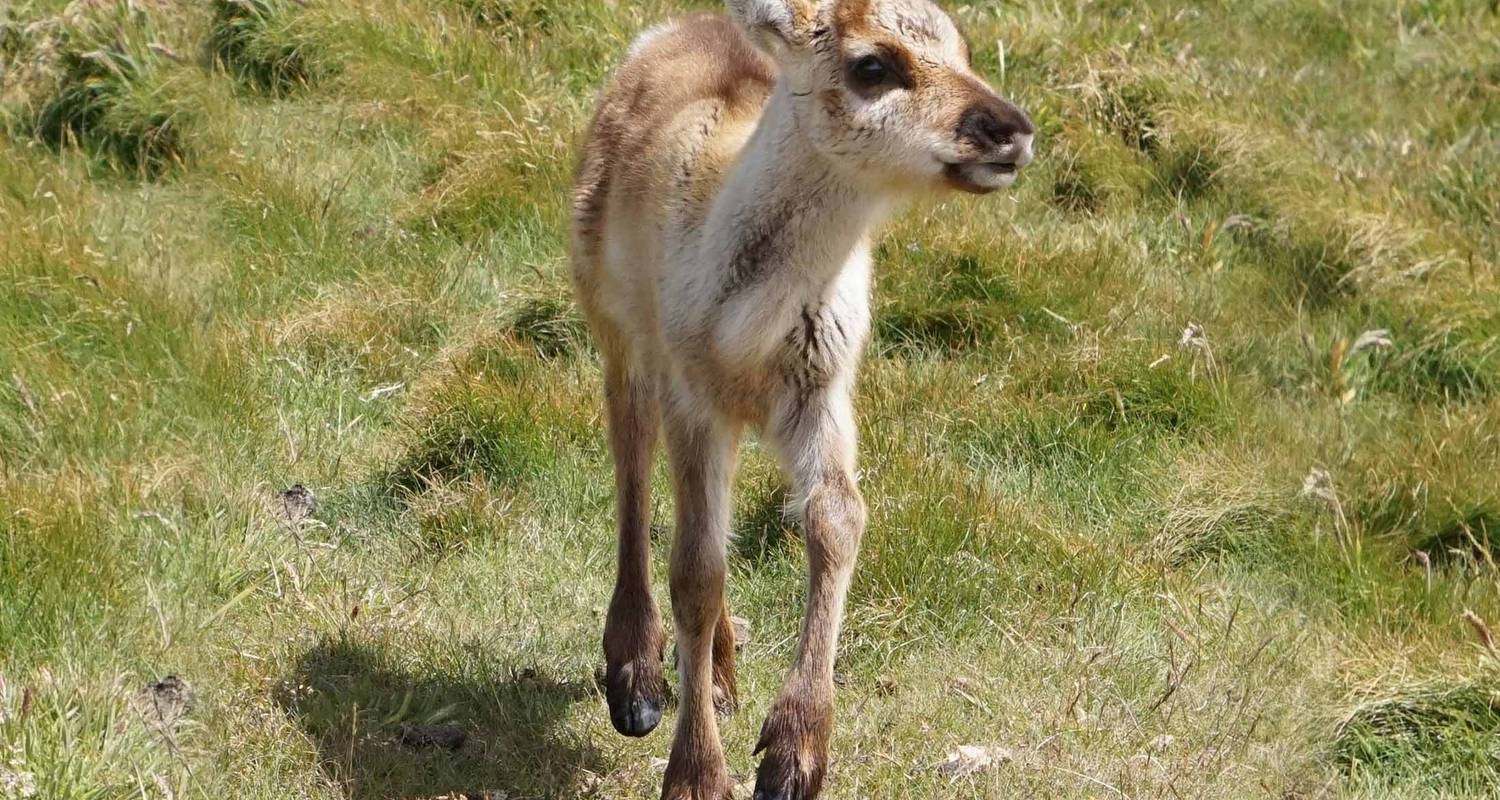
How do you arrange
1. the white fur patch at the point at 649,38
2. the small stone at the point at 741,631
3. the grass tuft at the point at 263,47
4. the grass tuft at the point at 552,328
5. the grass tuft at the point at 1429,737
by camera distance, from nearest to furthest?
the grass tuft at the point at 1429,737 → the small stone at the point at 741,631 → the white fur patch at the point at 649,38 → the grass tuft at the point at 552,328 → the grass tuft at the point at 263,47

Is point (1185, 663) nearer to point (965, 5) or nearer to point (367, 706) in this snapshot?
point (367, 706)

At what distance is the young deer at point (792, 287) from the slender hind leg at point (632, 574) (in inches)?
0.4

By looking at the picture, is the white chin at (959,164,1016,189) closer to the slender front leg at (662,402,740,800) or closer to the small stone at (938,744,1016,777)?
the slender front leg at (662,402,740,800)

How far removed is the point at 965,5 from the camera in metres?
10.0

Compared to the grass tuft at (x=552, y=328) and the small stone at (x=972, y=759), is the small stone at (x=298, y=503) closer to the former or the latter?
the grass tuft at (x=552, y=328)

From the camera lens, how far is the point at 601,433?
684 centimetres

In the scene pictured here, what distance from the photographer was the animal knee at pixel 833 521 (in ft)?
16.3

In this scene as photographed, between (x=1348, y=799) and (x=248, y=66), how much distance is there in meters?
6.12

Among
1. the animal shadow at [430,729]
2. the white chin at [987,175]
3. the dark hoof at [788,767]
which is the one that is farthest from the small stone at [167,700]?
the white chin at [987,175]

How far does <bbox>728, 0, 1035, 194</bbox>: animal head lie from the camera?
4.86m

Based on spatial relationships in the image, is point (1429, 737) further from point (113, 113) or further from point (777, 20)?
point (113, 113)

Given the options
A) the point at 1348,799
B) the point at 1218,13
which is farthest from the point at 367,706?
the point at 1218,13

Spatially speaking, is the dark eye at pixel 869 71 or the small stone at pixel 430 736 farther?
the small stone at pixel 430 736

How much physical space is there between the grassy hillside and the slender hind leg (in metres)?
0.17
